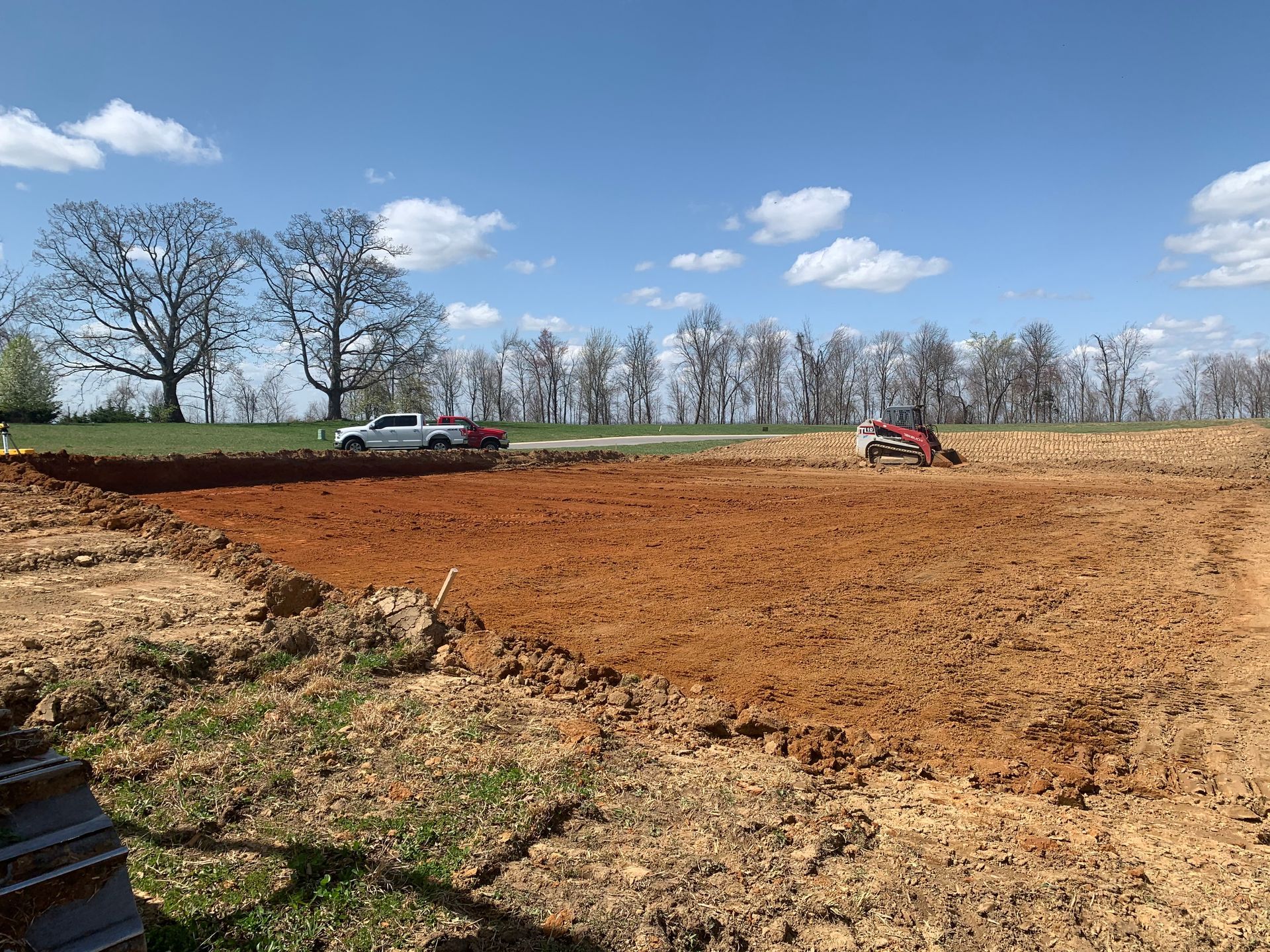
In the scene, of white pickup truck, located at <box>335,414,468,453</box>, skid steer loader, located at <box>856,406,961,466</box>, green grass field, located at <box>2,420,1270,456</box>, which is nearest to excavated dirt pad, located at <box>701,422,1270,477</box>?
skid steer loader, located at <box>856,406,961,466</box>

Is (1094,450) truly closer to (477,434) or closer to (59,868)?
(477,434)

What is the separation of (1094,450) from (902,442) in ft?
27.9

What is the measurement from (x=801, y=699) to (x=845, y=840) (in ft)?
6.60

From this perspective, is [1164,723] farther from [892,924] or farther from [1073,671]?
[892,924]

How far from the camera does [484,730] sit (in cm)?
489

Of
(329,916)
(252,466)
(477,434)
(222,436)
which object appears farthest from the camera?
(222,436)

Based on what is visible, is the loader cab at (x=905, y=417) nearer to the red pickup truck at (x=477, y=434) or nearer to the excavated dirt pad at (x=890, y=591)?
the excavated dirt pad at (x=890, y=591)

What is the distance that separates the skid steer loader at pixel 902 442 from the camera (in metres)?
A: 25.8

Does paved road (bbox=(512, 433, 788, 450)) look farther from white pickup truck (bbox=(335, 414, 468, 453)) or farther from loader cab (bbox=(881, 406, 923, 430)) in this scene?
loader cab (bbox=(881, 406, 923, 430))

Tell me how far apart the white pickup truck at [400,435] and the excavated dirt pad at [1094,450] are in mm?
10837

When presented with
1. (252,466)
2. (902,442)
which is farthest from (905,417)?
(252,466)

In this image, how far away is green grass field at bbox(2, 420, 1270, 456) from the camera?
974 inches

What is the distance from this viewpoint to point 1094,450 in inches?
1117

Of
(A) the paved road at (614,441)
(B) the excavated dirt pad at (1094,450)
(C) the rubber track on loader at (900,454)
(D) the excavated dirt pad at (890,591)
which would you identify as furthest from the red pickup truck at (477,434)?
(C) the rubber track on loader at (900,454)
